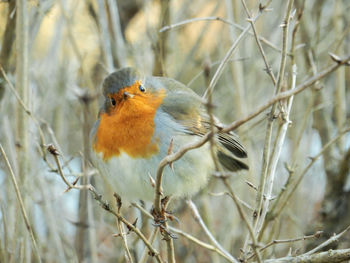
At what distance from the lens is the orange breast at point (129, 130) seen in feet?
8.18

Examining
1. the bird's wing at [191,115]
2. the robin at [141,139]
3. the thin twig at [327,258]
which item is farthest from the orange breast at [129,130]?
the thin twig at [327,258]

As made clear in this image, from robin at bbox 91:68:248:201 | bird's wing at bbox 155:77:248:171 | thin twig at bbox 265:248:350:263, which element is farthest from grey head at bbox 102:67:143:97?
thin twig at bbox 265:248:350:263

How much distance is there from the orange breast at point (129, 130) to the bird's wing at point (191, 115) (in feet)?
0.46

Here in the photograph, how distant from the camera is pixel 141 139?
2506 millimetres

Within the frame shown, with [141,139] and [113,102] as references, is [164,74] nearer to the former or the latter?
[113,102]

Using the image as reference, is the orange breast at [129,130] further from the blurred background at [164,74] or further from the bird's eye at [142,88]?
the blurred background at [164,74]

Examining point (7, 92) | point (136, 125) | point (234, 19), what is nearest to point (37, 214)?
point (7, 92)

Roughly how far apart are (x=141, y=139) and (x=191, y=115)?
44 cm

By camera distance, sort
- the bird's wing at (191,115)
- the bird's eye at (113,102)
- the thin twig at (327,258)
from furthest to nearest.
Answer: the bird's wing at (191,115), the bird's eye at (113,102), the thin twig at (327,258)

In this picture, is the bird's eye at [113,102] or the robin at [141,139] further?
the bird's eye at [113,102]

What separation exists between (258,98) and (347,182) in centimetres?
130

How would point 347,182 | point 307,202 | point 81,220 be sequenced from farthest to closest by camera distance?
point 307,202 < point 347,182 < point 81,220

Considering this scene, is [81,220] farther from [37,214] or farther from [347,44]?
[347,44]

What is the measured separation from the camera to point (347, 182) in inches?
147
